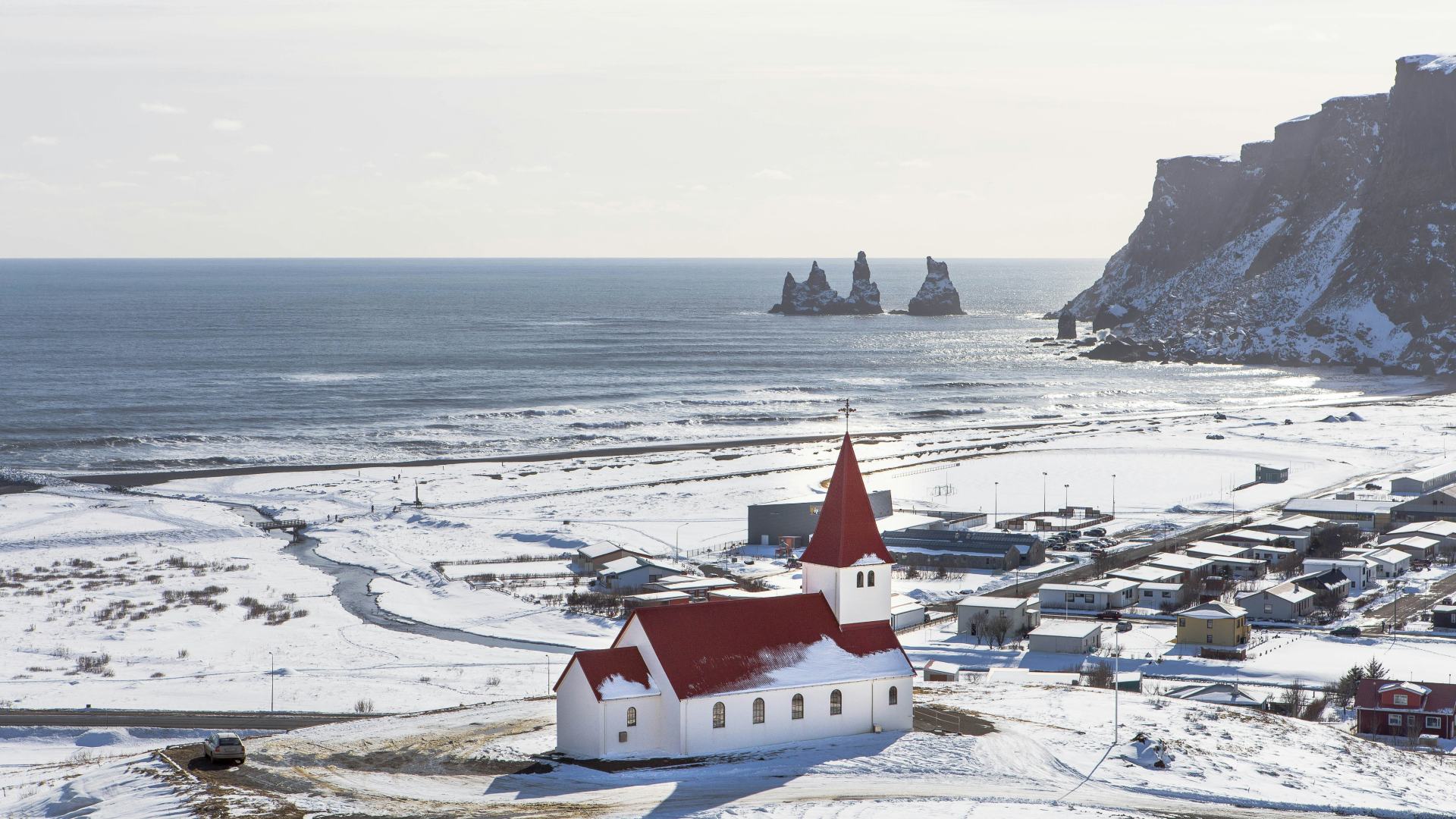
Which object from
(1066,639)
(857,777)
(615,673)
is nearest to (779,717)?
(857,777)

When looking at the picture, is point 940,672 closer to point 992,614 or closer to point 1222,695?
point 992,614

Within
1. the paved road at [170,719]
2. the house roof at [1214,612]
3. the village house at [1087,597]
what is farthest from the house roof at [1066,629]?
the paved road at [170,719]

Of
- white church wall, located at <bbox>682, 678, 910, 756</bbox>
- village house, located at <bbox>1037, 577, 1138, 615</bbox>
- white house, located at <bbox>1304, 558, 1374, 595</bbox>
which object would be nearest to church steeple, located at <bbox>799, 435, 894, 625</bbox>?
white church wall, located at <bbox>682, 678, 910, 756</bbox>

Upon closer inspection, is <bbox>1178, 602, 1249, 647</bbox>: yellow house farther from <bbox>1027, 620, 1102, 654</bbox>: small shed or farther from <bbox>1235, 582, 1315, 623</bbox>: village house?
<bbox>1235, 582, 1315, 623</bbox>: village house

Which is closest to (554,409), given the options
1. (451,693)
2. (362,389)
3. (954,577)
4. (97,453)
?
(362,389)

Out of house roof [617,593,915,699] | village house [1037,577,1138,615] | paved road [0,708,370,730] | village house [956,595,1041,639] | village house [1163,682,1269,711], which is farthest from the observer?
village house [1037,577,1138,615]

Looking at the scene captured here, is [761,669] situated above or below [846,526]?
below

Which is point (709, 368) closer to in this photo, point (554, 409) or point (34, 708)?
point (554, 409)
